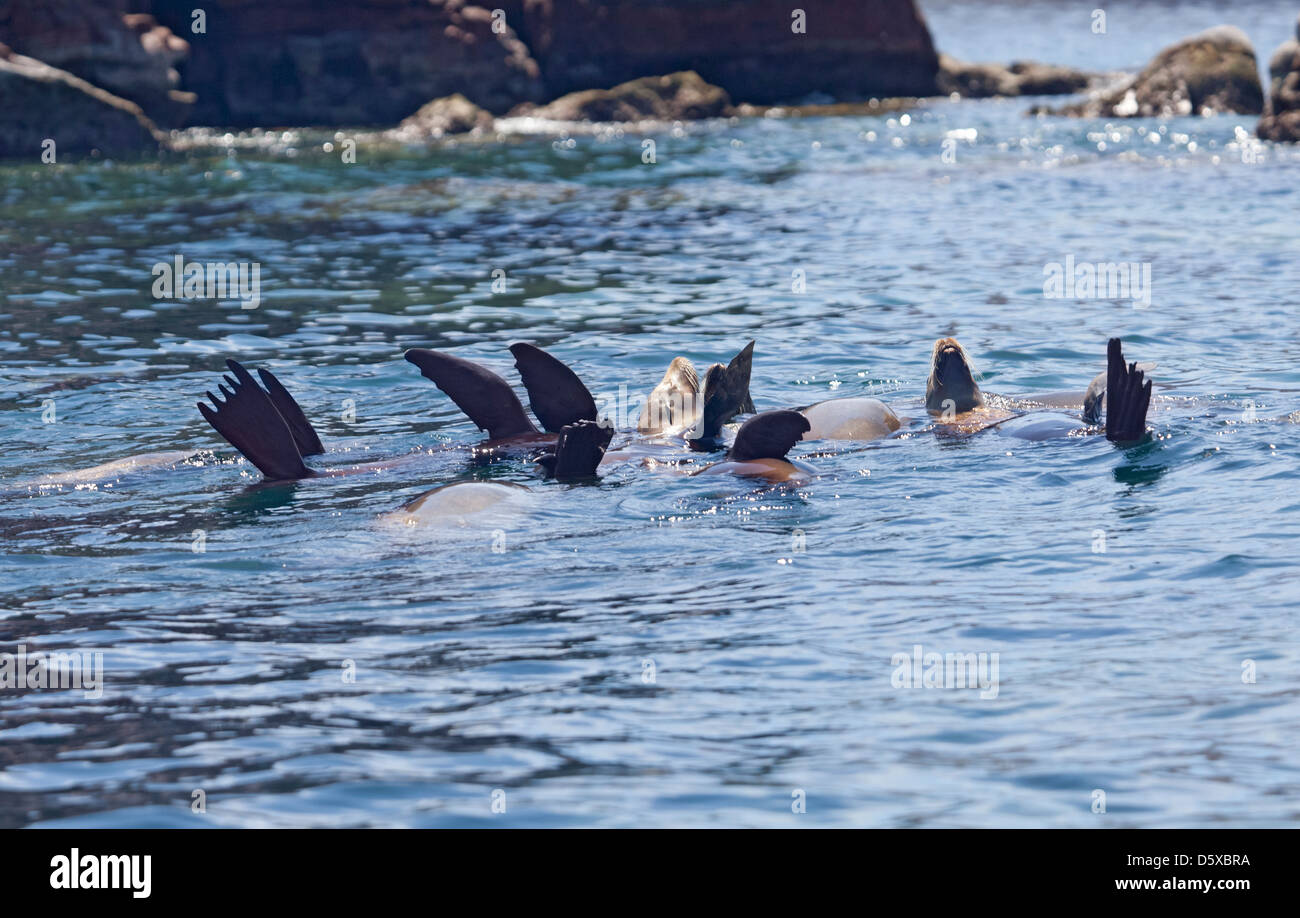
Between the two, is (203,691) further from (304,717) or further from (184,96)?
(184,96)

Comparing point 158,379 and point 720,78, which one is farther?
point 720,78

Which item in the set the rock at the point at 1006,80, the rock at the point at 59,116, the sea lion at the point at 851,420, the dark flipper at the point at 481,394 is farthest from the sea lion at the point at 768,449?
the rock at the point at 1006,80

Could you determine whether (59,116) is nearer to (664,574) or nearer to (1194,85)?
(1194,85)

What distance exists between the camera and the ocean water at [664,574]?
14.6ft

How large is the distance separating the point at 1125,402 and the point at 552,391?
3.12 metres

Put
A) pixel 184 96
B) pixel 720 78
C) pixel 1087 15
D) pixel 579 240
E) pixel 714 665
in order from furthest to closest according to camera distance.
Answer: pixel 1087 15, pixel 720 78, pixel 184 96, pixel 579 240, pixel 714 665

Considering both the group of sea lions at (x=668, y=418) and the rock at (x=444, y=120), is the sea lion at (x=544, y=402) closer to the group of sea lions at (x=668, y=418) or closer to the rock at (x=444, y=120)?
the group of sea lions at (x=668, y=418)

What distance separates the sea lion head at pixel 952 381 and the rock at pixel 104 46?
22.1 m

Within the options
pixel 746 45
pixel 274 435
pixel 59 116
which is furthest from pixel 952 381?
pixel 746 45

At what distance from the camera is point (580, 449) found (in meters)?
7.57

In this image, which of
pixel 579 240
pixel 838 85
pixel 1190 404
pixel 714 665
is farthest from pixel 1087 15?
pixel 714 665

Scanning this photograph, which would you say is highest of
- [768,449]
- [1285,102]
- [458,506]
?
[1285,102]

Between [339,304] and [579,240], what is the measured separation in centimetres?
410
